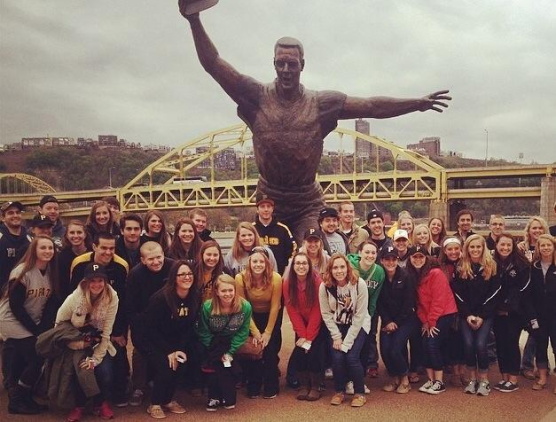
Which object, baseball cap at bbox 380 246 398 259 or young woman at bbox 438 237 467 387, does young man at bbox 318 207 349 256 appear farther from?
young woman at bbox 438 237 467 387

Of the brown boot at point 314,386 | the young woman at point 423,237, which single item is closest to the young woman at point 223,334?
the brown boot at point 314,386

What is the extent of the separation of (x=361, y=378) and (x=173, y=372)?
4.40ft

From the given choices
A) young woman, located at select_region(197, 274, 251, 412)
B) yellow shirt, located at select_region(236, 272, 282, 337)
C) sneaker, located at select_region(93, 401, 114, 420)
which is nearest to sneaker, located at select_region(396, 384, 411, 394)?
yellow shirt, located at select_region(236, 272, 282, 337)

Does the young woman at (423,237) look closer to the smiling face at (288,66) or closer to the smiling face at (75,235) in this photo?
the smiling face at (288,66)

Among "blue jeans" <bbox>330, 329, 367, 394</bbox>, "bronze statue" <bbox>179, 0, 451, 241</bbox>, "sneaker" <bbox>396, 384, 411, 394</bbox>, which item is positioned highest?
"bronze statue" <bbox>179, 0, 451, 241</bbox>

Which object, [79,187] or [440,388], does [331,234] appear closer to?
[440,388]

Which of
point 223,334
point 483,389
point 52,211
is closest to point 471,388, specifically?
point 483,389

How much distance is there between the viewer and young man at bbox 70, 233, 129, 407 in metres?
3.67

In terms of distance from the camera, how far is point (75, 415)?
3418 millimetres

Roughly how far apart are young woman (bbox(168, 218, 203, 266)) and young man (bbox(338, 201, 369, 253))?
4.55 feet

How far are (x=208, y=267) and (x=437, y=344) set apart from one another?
1.85 m

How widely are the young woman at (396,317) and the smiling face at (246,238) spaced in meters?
1.04

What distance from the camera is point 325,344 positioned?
3965mm

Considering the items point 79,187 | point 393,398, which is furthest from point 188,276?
point 79,187
